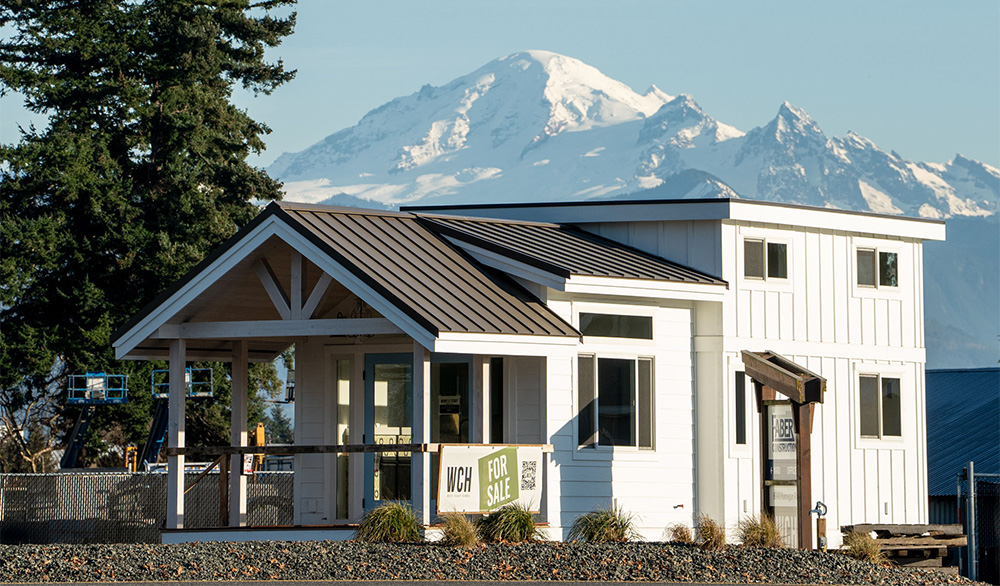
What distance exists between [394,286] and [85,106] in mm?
29142

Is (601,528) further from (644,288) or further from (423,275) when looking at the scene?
(423,275)

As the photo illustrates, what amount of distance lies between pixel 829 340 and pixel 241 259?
8801 mm

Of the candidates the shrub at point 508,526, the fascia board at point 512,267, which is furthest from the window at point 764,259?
the shrub at point 508,526

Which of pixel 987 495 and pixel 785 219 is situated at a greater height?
pixel 785 219

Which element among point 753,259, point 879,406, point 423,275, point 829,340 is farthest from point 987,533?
point 423,275

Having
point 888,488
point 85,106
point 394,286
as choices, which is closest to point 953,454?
point 888,488

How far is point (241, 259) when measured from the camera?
17844 mm

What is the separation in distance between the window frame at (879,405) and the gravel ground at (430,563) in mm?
5928

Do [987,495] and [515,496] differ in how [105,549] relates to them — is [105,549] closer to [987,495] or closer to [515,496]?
[515,496]

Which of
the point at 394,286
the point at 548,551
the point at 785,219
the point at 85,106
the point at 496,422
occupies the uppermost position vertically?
the point at 85,106

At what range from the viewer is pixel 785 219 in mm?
20734

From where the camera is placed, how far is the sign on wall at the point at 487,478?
1661 cm

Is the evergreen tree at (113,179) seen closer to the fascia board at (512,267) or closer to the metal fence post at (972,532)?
the fascia board at (512,267)

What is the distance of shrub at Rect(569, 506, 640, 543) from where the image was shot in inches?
664
